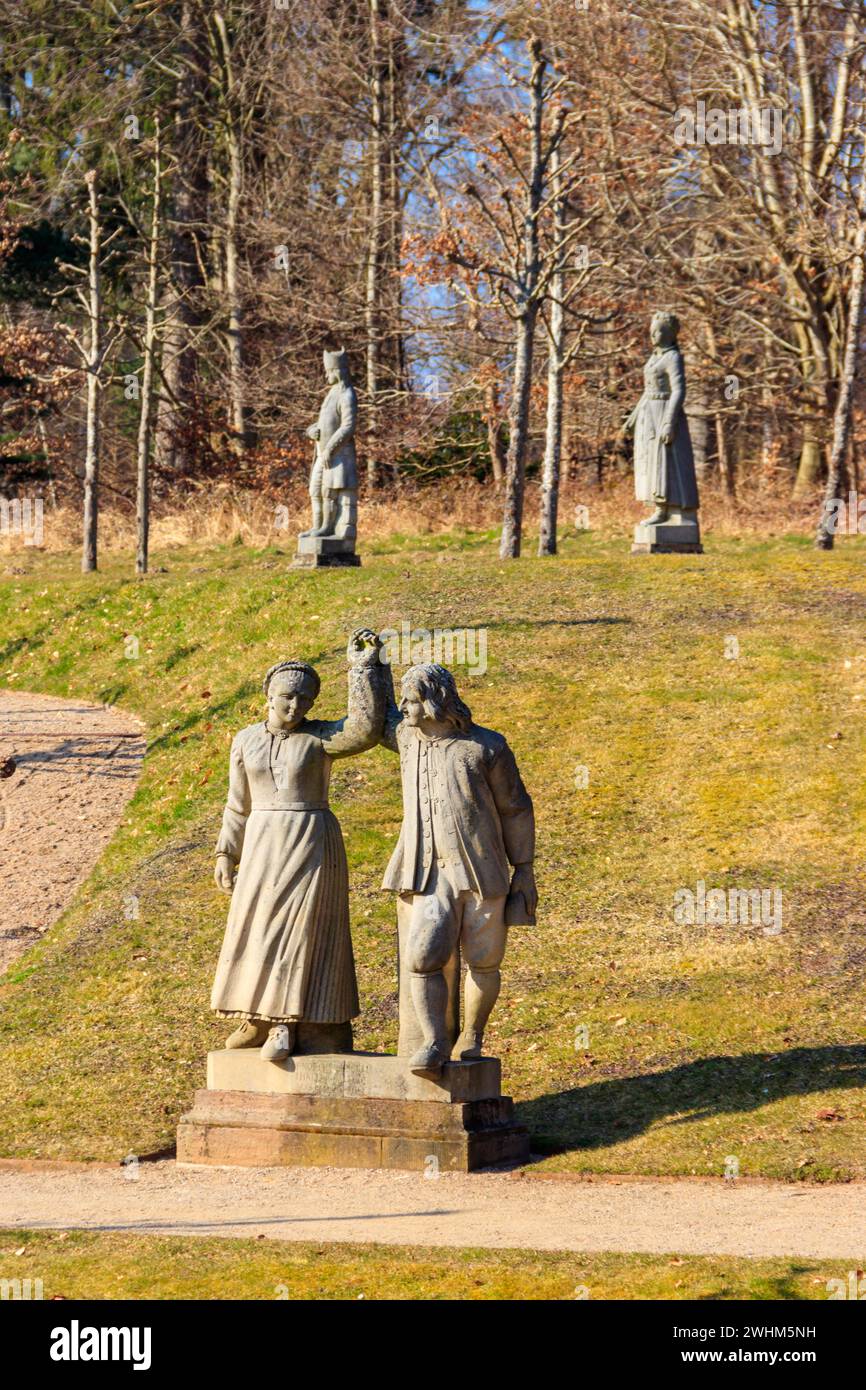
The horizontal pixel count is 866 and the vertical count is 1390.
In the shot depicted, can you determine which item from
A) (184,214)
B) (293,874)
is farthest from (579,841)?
(184,214)

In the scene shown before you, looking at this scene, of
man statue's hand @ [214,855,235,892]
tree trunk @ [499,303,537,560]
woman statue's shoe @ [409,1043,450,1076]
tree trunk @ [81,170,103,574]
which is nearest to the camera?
woman statue's shoe @ [409,1043,450,1076]

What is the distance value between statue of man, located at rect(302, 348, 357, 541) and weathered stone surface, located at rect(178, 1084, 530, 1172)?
1538 cm

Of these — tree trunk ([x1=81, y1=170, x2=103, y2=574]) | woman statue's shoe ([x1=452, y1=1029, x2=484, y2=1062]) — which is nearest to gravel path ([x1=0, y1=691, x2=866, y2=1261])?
woman statue's shoe ([x1=452, y1=1029, x2=484, y2=1062])

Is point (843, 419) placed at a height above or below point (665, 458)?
above

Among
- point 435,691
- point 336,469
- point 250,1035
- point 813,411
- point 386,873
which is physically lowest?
point 250,1035

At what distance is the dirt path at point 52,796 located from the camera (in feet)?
58.9

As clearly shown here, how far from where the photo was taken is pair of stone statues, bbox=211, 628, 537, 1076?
1100 centimetres

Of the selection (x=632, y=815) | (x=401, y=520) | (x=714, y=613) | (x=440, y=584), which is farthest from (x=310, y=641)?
(x=401, y=520)

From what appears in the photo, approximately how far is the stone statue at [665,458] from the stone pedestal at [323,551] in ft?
12.3

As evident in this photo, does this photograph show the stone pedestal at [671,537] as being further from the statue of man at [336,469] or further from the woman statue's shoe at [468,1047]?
the woman statue's shoe at [468,1047]

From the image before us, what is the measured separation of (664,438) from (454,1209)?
17.1m

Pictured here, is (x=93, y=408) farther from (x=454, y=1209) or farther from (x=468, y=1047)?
(x=454, y=1209)

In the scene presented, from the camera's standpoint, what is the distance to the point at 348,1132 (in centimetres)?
1098

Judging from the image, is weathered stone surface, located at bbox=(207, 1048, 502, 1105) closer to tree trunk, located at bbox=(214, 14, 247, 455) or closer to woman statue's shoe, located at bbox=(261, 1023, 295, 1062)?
woman statue's shoe, located at bbox=(261, 1023, 295, 1062)
